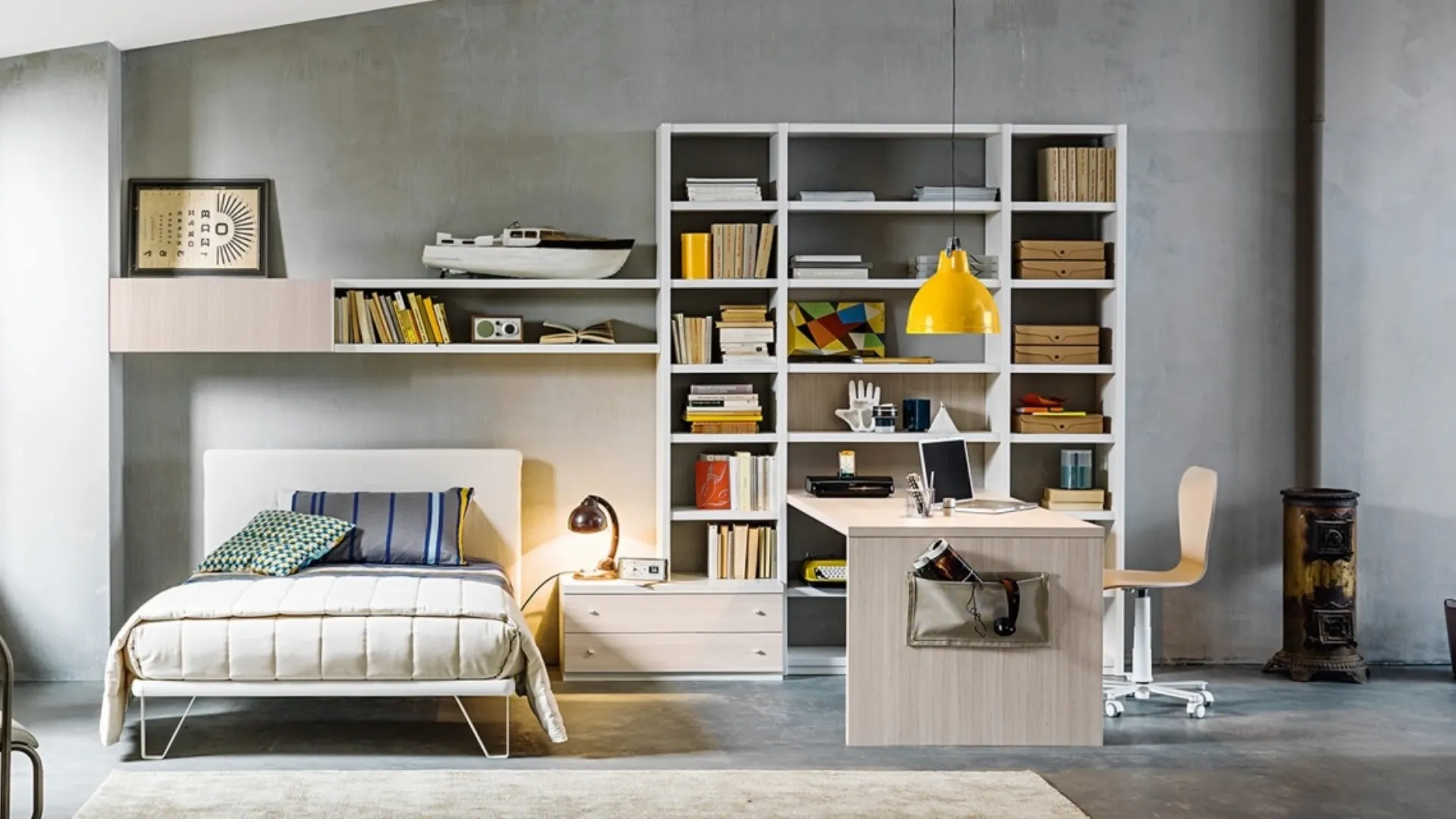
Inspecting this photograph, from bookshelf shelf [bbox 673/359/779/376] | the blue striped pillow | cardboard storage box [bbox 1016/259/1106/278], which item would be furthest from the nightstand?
cardboard storage box [bbox 1016/259/1106/278]

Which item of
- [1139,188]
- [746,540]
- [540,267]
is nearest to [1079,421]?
[1139,188]

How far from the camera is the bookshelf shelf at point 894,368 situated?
5840 millimetres

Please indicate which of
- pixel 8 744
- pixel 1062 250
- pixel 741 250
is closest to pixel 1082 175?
pixel 1062 250

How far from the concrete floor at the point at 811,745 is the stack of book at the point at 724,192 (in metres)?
1.99

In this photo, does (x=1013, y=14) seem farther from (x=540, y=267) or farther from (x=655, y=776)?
(x=655, y=776)

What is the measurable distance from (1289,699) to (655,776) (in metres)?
2.66

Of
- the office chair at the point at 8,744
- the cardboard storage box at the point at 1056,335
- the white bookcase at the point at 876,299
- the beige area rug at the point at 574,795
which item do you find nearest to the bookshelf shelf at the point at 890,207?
the white bookcase at the point at 876,299

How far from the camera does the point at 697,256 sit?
19.2 feet

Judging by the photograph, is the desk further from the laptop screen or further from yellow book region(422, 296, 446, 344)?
yellow book region(422, 296, 446, 344)

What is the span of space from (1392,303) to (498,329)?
386 centimetres

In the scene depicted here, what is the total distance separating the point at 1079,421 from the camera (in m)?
5.97

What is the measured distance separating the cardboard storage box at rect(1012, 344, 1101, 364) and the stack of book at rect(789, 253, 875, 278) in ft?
2.44

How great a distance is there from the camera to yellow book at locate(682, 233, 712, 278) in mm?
5836

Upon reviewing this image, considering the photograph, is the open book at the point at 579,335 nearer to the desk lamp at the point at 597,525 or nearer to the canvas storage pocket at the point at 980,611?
the desk lamp at the point at 597,525
